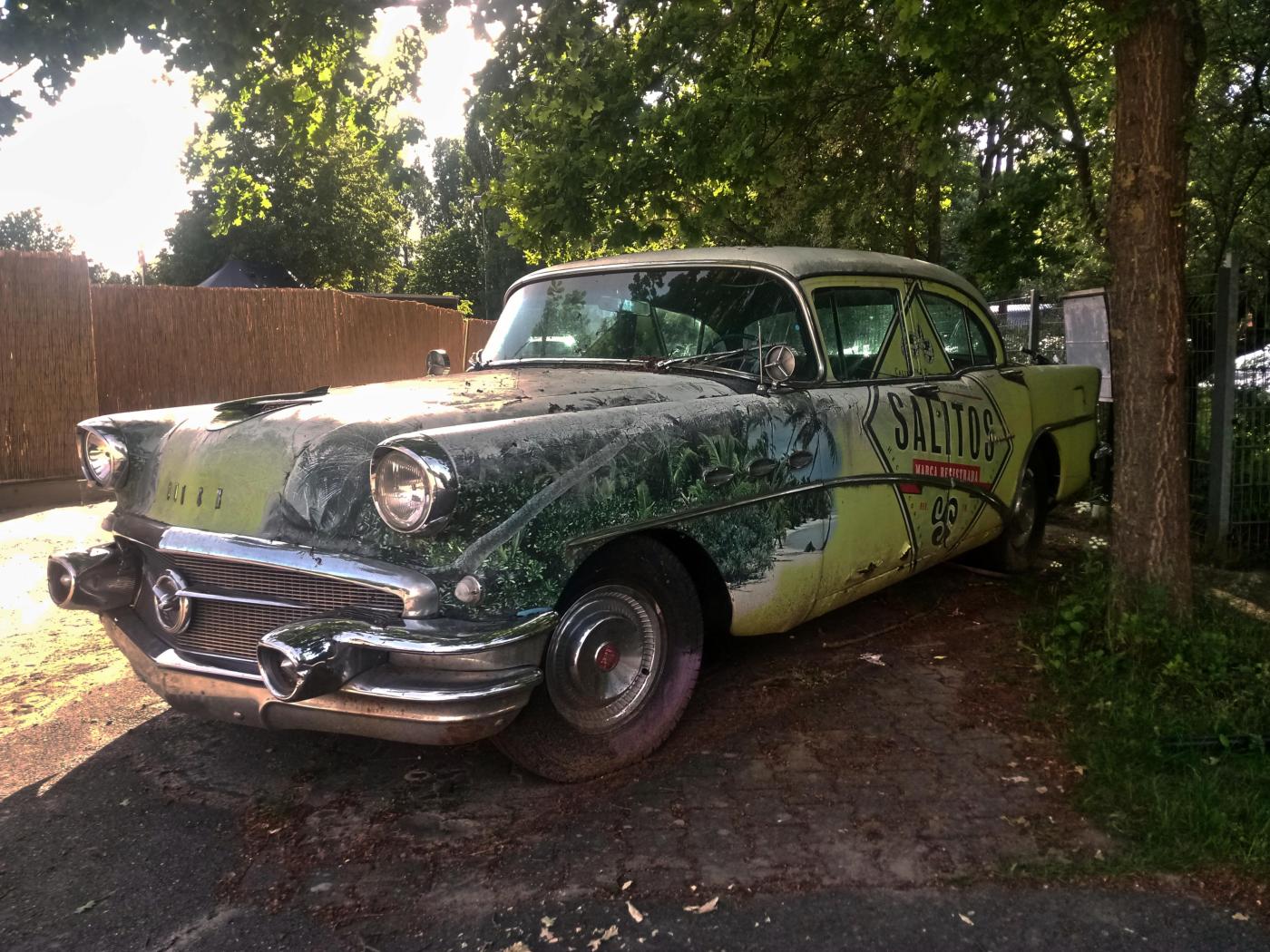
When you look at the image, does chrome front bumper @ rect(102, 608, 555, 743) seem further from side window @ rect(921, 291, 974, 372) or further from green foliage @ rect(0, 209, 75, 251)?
green foliage @ rect(0, 209, 75, 251)

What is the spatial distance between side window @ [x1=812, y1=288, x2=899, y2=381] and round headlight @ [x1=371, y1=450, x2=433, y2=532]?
198cm

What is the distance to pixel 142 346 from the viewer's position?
9.98 meters

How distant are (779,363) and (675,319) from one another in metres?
0.60

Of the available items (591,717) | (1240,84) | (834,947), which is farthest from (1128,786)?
(1240,84)

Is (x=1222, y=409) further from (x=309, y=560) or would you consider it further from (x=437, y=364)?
(x=309, y=560)

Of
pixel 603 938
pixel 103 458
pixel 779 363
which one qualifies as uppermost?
pixel 779 363

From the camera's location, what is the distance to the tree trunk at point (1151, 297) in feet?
13.5

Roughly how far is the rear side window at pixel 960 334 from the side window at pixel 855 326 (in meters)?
0.43

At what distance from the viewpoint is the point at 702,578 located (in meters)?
3.49

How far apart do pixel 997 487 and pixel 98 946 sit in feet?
13.8

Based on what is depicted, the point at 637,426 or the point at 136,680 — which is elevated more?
the point at 637,426

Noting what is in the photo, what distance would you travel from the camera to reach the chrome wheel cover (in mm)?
2963

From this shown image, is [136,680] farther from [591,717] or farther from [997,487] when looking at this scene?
[997,487]

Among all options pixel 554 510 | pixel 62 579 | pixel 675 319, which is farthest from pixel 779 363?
pixel 62 579
